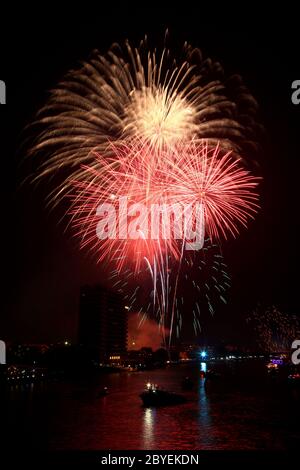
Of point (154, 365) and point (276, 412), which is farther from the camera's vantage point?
point (154, 365)

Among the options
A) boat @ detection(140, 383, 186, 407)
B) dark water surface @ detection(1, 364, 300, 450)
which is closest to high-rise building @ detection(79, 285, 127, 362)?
dark water surface @ detection(1, 364, 300, 450)

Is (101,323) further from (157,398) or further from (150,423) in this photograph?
(150,423)

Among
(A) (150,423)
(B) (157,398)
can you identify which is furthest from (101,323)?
(A) (150,423)

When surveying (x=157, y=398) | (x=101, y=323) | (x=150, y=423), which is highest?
(x=101, y=323)

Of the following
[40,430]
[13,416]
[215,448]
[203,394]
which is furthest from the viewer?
[203,394]

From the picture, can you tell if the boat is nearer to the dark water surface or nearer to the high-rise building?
the dark water surface

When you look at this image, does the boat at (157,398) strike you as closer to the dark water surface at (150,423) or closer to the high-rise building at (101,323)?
the dark water surface at (150,423)

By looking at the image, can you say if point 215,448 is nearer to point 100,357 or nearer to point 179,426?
point 179,426

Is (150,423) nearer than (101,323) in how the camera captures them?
Yes

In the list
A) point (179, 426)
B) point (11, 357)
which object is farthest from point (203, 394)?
point (11, 357)
